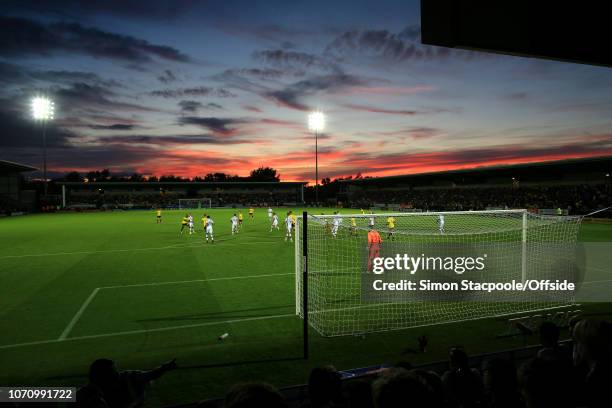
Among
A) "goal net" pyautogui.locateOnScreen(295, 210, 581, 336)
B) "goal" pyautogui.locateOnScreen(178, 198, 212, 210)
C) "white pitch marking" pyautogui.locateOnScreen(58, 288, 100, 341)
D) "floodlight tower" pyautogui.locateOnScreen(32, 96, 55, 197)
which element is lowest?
"white pitch marking" pyautogui.locateOnScreen(58, 288, 100, 341)

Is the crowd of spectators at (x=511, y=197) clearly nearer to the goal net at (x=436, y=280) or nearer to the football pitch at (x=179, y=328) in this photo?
the goal net at (x=436, y=280)

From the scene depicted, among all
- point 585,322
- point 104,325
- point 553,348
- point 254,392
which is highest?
point 254,392

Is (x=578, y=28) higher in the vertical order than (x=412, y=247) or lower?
higher

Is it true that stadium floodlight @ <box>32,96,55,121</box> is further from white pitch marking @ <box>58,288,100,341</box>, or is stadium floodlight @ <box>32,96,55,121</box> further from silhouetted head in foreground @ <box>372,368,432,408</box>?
silhouetted head in foreground @ <box>372,368,432,408</box>

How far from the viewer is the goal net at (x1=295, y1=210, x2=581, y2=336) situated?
952 cm

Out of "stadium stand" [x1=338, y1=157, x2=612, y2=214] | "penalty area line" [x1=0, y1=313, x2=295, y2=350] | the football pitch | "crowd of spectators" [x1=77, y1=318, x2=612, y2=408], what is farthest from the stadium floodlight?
"crowd of spectators" [x1=77, y1=318, x2=612, y2=408]

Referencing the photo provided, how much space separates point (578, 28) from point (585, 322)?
129 inches

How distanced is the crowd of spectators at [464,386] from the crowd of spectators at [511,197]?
42.8 m

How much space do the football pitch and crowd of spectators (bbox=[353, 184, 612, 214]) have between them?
3353cm

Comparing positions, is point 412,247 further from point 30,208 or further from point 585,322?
point 30,208

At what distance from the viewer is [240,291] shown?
12.1 meters

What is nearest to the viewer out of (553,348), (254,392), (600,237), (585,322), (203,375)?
(254,392)

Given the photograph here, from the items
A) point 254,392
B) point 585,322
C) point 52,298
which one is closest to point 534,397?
point 585,322

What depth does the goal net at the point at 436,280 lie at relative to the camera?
31.2ft
